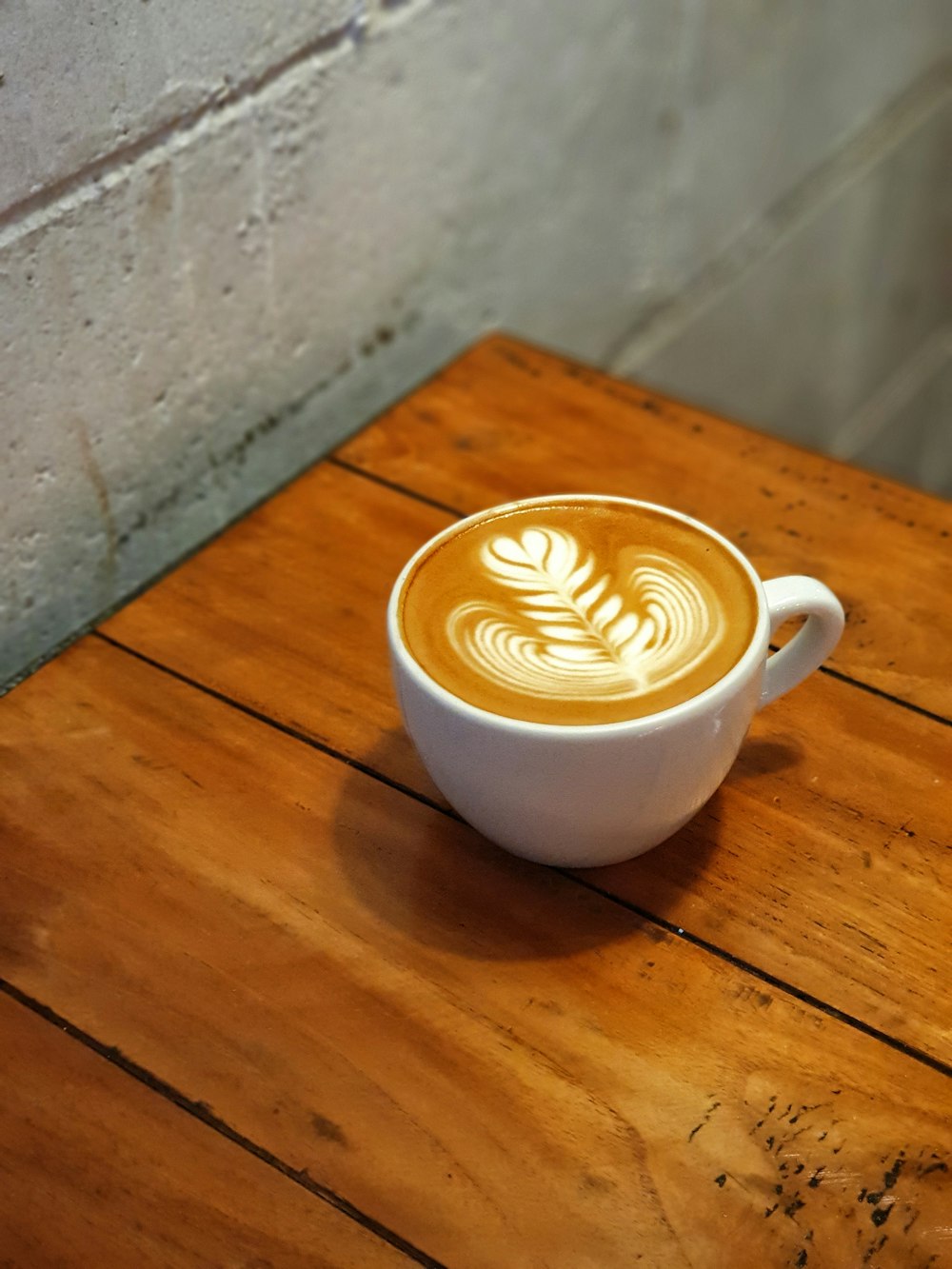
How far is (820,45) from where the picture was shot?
5.39ft

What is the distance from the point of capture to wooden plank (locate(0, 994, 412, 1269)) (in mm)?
531

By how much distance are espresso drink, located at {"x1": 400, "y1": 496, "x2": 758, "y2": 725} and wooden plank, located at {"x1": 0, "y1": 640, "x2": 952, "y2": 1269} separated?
0.12 metres

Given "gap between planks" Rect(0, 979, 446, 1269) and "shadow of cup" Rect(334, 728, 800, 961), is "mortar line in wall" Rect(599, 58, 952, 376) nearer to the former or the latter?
"shadow of cup" Rect(334, 728, 800, 961)

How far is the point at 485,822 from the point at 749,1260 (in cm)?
22

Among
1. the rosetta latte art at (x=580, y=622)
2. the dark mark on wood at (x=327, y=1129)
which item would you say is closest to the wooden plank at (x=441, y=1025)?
the dark mark on wood at (x=327, y=1129)

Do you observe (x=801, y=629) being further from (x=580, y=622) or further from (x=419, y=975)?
(x=419, y=975)

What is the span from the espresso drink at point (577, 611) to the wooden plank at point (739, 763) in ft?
0.40

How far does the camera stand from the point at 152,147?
2.81 feet

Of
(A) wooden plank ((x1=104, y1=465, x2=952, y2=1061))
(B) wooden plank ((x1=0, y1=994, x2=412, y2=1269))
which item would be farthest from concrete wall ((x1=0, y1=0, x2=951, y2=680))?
(B) wooden plank ((x1=0, y1=994, x2=412, y2=1269))

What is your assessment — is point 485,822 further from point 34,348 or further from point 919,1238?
point 34,348

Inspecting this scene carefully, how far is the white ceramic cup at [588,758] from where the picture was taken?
58 centimetres

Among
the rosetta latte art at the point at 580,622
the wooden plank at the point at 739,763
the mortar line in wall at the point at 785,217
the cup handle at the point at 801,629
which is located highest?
the rosetta latte art at the point at 580,622

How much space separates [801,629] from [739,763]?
0.09 meters

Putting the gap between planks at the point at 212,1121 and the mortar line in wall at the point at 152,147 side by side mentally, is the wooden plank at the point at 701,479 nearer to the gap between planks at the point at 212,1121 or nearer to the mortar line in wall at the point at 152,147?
the mortar line in wall at the point at 152,147
